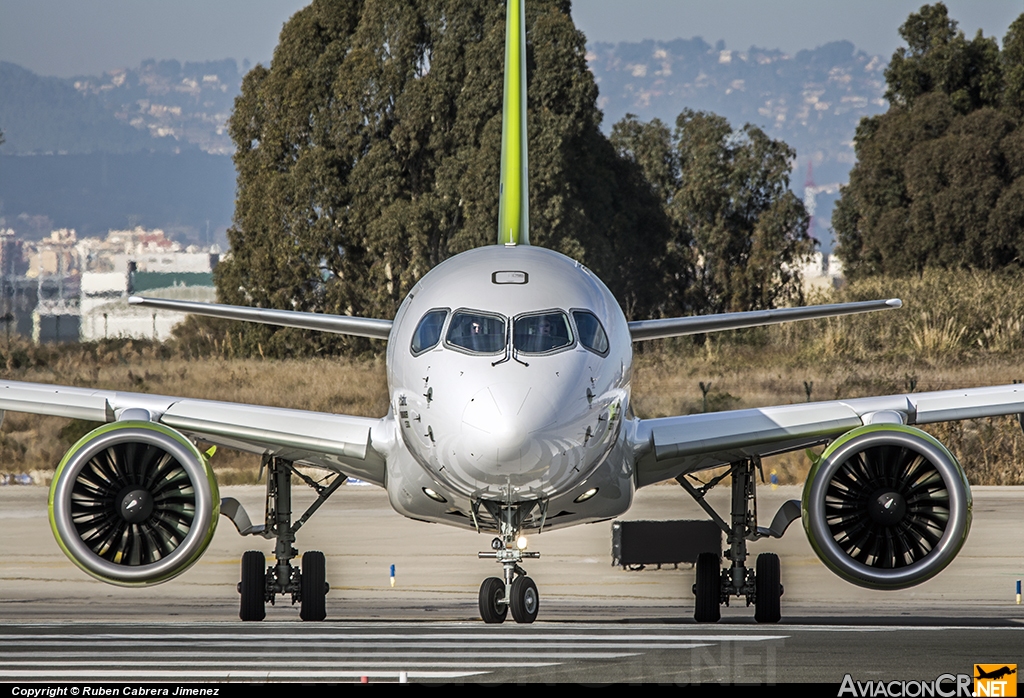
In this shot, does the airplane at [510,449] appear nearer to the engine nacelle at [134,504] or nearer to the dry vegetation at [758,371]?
the engine nacelle at [134,504]

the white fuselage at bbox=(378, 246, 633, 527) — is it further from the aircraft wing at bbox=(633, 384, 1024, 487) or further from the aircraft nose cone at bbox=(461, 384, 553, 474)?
the aircraft wing at bbox=(633, 384, 1024, 487)

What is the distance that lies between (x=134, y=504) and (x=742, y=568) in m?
6.74

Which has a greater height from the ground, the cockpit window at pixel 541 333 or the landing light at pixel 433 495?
the cockpit window at pixel 541 333

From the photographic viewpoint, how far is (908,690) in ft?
28.2

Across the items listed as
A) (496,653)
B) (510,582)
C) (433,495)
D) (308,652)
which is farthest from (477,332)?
(308,652)

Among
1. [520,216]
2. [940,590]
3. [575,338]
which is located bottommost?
[940,590]

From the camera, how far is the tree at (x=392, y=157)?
55.4 meters

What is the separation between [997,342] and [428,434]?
3596cm

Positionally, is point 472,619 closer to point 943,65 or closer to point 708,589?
point 708,589

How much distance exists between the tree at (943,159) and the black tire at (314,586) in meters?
51.5

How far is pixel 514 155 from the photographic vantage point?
17281mm

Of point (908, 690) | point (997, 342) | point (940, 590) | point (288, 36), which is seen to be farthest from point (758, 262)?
point (908, 690)

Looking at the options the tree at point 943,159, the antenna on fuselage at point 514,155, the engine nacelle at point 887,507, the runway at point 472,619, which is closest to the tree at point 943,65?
the tree at point 943,159

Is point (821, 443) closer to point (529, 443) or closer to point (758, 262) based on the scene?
point (529, 443)
